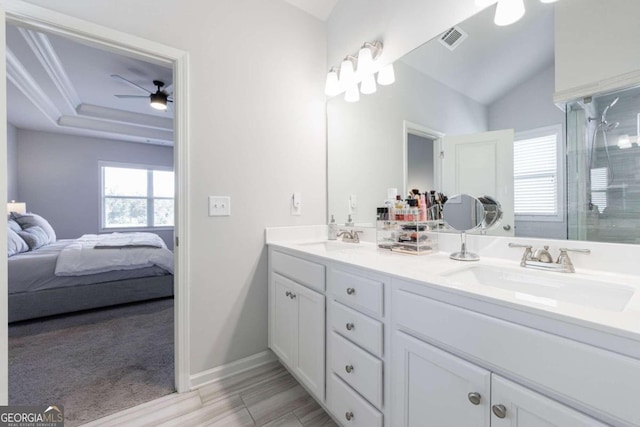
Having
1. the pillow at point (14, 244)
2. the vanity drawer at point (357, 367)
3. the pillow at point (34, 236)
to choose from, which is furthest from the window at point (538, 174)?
the pillow at point (34, 236)

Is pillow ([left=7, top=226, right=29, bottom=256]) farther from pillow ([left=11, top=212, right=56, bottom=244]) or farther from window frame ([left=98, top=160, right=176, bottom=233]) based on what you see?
window frame ([left=98, top=160, right=176, bottom=233])

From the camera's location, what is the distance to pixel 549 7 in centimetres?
108

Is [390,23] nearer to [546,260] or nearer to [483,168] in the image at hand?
[483,168]

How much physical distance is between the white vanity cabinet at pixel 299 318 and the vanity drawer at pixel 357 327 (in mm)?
99

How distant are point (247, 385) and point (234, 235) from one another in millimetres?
929

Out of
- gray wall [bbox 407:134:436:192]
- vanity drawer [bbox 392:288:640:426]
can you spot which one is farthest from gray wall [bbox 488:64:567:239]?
vanity drawer [bbox 392:288:640:426]

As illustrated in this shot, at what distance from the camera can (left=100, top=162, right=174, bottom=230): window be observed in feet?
17.2

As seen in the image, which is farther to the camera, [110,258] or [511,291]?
[110,258]

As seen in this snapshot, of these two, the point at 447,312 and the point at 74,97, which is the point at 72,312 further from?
the point at 447,312

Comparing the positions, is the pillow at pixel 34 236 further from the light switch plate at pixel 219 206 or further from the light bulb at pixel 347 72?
the light bulb at pixel 347 72

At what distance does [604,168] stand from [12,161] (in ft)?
22.4

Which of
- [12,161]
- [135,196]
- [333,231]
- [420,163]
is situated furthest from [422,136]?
[12,161]

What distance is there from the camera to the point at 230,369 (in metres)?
1.72

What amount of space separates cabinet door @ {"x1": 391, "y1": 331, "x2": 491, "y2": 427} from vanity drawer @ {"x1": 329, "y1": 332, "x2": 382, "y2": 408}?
8cm
